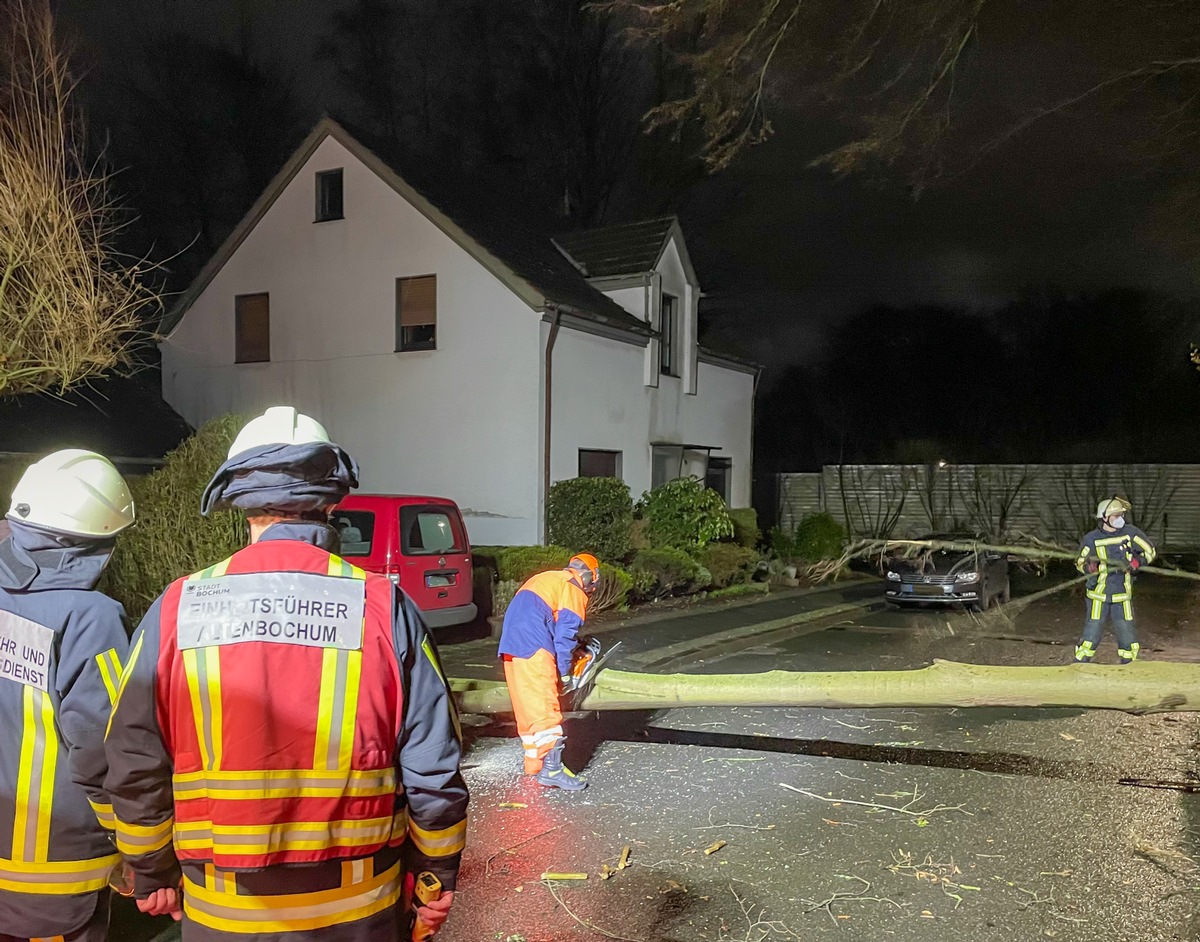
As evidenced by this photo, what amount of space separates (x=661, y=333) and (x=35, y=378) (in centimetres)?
1238

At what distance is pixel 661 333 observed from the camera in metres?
18.5

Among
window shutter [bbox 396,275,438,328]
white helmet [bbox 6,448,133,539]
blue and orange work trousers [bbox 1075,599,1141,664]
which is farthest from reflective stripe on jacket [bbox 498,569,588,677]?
window shutter [bbox 396,275,438,328]

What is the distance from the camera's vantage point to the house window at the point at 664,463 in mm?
18438

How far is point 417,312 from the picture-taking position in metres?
16.5

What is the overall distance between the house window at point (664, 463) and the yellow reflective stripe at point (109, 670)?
15.9 metres

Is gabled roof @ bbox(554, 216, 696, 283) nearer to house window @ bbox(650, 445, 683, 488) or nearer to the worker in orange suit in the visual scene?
house window @ bbox(650, 445, 683, 488)

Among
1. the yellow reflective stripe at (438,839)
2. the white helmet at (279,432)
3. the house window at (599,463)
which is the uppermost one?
the house window at (599,463)

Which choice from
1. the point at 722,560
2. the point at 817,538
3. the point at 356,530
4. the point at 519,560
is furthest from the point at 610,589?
the point at 817,538

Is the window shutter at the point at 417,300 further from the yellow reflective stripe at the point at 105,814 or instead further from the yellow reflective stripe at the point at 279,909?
the yellow reflective stripe at the point at 279,909

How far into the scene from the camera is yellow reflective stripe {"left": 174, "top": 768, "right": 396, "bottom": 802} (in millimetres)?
1938

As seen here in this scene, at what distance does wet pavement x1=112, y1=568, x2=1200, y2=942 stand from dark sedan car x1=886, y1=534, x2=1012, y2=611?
21.7ft

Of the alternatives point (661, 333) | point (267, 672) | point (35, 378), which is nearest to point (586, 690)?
point (267, 672)

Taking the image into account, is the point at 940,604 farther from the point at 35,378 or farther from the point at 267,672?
the point at 267,672

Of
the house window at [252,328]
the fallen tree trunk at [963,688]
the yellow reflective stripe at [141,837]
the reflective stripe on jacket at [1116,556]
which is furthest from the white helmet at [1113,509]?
the house window at [252,328]
